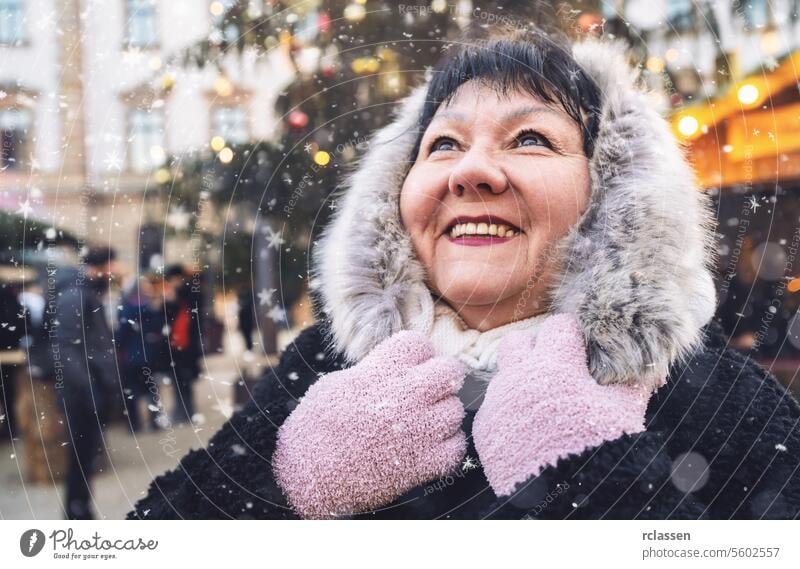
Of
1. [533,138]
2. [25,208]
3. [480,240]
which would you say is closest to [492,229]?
[480,240]

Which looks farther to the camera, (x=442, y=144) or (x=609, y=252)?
(x=442, y=144)

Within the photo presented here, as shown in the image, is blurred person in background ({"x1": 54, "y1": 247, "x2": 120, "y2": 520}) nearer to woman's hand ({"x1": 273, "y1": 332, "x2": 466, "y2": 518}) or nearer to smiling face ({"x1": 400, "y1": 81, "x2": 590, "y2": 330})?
woman's hand ({"x1": 273, "y1": 332, "x2": 466, "y2": 518})

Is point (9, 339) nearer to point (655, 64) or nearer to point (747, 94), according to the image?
point (655, 64)

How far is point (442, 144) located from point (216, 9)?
0.52 m

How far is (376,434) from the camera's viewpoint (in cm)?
100

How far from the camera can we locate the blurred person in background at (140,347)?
1.27 metres

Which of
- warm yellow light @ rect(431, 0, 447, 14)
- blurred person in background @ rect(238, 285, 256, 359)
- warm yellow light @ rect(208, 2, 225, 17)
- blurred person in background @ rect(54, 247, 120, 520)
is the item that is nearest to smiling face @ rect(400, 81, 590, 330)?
warm yellow light @ rect(431, 0, 447, 14)

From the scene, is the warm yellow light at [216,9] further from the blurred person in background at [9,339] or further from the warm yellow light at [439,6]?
the blurred person in background at [9,339]

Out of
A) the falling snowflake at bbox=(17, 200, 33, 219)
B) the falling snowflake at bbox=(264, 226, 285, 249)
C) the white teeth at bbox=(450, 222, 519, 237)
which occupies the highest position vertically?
the white teeth at bbox=(450, 222, 519, 237)

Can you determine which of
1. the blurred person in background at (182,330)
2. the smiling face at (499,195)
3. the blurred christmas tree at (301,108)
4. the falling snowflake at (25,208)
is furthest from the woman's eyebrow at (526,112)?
the falling snowflake at (25,208)

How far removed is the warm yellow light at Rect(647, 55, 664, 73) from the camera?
1.23 meters

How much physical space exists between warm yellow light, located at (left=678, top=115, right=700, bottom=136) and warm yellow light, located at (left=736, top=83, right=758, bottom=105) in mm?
101

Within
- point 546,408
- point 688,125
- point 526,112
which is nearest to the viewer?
point 546,408

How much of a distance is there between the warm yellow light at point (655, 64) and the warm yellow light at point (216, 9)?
0.76 m
